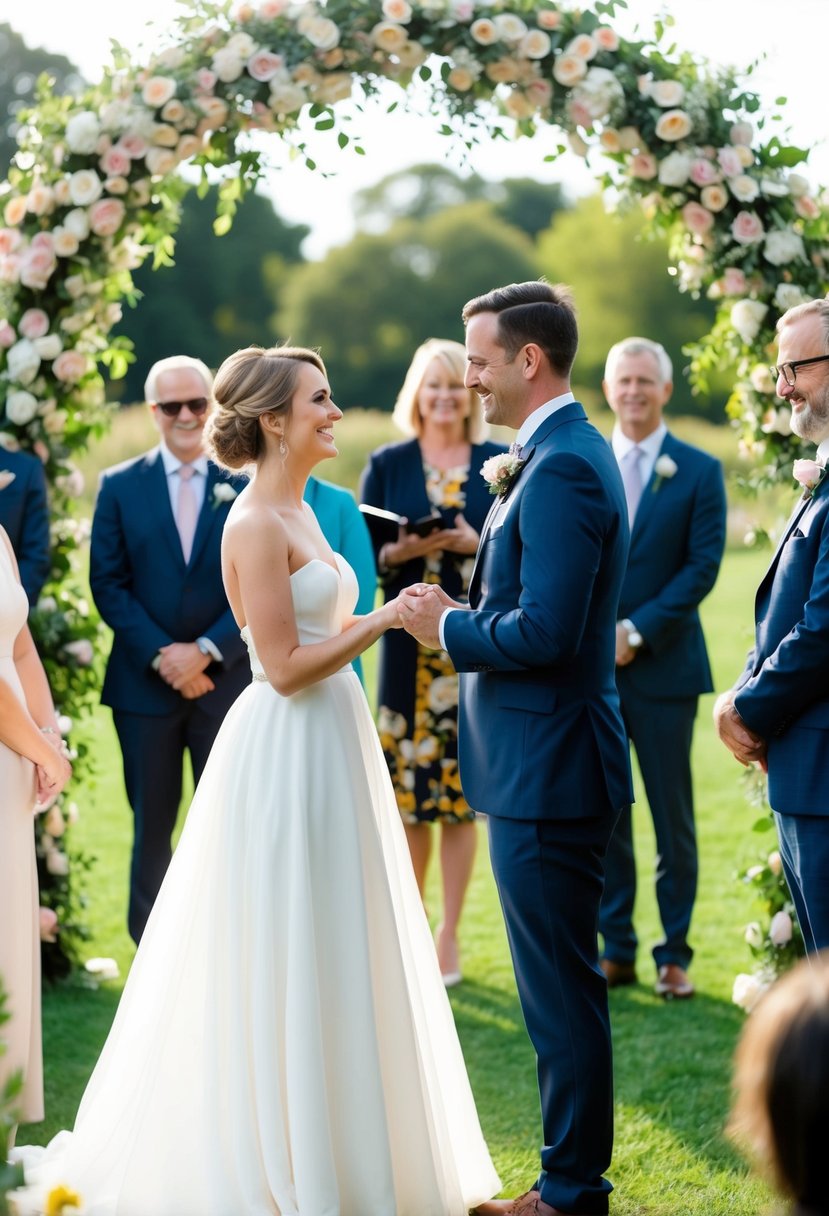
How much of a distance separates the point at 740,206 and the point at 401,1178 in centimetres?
396

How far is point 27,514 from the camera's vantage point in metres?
6.11

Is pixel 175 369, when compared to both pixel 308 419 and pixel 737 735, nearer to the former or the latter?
pixel 308 419

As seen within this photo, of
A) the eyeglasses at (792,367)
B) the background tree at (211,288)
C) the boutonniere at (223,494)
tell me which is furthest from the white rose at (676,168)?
the background tree at (211,288)

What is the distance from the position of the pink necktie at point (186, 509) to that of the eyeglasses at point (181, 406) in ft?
0.78

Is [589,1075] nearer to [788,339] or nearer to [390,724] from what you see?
[788,339]

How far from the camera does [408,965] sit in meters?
4.29

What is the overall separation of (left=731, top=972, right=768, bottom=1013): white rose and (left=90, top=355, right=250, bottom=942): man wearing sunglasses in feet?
7.74

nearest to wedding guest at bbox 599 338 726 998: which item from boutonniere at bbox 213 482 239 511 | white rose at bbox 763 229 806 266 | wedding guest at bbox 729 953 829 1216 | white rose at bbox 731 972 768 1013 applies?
white rose at bbox 731 972 768 1013

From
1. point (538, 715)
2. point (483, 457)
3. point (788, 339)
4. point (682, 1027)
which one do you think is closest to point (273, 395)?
point (538, 715)

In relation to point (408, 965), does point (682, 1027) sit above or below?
below

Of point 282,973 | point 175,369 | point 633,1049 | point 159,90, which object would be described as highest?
point 159,90

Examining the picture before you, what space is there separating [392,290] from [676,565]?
69.1m

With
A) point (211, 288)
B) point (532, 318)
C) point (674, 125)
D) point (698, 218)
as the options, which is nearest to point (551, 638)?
point (532, 318)

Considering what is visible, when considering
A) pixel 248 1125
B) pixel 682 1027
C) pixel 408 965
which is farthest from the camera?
pixel 682 1027
